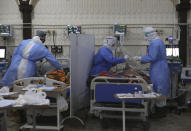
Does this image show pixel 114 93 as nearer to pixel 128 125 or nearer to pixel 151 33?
pixel 128 125

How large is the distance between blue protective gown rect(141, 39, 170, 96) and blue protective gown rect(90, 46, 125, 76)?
596mm

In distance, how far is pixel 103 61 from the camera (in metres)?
4.76

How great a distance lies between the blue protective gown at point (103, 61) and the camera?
463cm

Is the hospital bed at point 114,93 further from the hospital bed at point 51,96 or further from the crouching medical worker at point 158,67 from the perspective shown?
the crouching medical worker at point 158,67

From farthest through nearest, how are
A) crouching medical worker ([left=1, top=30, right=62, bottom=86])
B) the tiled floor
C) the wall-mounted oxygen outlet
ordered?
the wall-mounted oxygen outlet → crouching medical worker ([left=1, top=30, right=62, bottom=86]) → the tiled floor

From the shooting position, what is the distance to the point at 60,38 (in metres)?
7.14

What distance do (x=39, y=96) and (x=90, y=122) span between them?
6.58 feet

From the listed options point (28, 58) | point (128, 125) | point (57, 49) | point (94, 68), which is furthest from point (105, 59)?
point (57, 49)

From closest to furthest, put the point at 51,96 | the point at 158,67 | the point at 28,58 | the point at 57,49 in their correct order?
the point at 51,96 → the point at 28,58 → the point at 158,67 → the point at 57,49

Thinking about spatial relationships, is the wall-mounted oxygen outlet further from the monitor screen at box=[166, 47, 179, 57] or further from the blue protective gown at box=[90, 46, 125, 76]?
the monitor screen at box=[166, 47, 179, 57]

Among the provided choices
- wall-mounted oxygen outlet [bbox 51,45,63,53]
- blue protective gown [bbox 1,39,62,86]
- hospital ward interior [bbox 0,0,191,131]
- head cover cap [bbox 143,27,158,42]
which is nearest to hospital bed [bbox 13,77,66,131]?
hospital ward interior [bbox 0,0,191,131]

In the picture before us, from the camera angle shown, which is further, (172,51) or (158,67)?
(172,51)

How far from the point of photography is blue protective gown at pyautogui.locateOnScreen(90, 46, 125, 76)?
463 centimetres

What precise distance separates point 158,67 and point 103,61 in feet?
3.50
